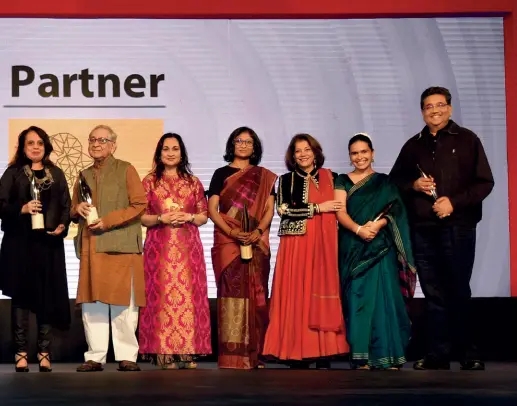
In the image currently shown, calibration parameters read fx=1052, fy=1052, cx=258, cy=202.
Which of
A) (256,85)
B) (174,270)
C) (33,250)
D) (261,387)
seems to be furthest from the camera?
(256,85)

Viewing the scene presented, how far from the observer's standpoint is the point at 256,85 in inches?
271

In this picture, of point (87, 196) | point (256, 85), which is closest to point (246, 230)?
point (87, 196)

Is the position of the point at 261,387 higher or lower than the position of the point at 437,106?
lower

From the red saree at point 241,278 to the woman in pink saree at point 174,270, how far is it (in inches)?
4.3

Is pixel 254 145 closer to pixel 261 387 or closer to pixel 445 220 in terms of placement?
pixel 445 220

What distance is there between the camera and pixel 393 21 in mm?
6910

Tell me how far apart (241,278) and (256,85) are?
5.19ft

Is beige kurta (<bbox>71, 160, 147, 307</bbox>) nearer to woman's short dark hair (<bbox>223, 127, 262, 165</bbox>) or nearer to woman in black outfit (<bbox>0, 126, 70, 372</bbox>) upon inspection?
woman in black outfit (<bbox>0, 126, 70, 372</bbox>)

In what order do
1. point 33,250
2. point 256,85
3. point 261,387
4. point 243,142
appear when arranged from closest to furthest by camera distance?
point 261,387
point 33,250
point 243,142
point 256,85

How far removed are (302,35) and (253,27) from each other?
12.8 inches

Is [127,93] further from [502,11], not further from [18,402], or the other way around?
[18,402]

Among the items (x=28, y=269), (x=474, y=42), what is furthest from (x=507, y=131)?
(x=28, y=269)

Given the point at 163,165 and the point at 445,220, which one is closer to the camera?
the point at 445,220

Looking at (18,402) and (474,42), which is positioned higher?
(474,42)
